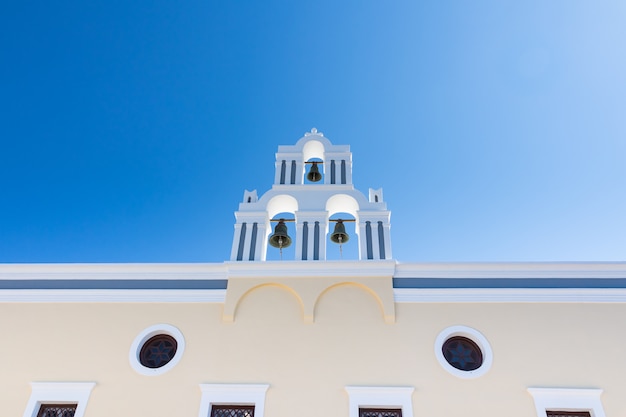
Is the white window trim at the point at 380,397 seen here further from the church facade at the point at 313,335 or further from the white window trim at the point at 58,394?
the white window trim at the point at 58,394

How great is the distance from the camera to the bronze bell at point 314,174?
9789mm

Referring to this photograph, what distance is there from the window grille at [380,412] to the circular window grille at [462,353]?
45.6 inches

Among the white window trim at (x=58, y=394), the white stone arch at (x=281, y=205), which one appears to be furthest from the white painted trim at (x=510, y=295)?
the white window trim at (x=58, y=394)

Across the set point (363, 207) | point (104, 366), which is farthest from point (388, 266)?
point (104, 366)

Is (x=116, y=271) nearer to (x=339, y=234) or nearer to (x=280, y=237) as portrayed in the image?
(x=280, y=237)

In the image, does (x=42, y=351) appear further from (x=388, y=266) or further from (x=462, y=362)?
(x=462, y=362)

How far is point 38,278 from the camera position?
8328 mm

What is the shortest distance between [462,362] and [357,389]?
67.8 inches

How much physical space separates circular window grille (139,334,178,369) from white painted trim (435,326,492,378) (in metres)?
4.14

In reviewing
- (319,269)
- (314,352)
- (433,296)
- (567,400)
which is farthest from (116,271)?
(567,400)

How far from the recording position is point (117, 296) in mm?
8031

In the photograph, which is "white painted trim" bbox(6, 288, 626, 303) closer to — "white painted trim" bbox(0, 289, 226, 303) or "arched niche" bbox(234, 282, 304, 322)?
"white painted trim" bbox(0, 289, 226, 303)

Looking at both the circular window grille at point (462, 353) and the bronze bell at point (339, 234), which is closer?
the circular window grille at point (462, 353)

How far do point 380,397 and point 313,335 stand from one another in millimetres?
1366
